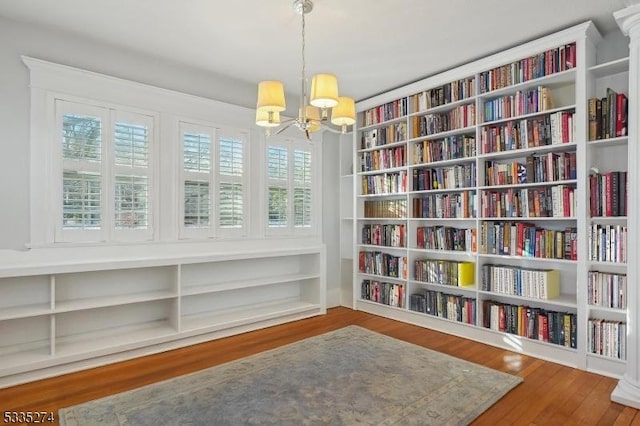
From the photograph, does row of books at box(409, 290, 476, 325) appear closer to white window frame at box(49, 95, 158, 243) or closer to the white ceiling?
the white ceiling

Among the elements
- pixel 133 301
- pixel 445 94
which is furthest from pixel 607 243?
pixel 133 301

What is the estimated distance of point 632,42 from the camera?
2.50 meters

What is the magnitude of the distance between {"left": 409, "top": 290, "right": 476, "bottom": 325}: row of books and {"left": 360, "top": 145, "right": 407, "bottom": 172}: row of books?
1.56 m

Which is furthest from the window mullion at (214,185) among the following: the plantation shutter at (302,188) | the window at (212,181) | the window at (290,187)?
the plantation shutter at (302,188)

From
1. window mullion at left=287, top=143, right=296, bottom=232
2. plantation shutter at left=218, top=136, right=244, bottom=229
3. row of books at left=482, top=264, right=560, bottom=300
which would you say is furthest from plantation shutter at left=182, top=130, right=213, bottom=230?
row of books at left=482, top=264, right=560, bottom=300

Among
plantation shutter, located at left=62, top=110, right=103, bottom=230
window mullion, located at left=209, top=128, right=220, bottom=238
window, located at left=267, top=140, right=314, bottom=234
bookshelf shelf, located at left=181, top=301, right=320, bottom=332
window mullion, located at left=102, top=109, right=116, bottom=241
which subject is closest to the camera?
plantation shutter, located at left=62, top=110, right=103, bottom=230

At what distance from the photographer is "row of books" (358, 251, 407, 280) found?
175 inches

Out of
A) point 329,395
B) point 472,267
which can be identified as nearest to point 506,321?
point 472,267

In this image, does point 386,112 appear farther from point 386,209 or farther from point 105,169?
point 105,169

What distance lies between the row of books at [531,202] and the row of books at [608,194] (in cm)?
14

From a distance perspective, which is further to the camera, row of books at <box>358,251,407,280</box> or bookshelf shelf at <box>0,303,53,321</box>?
row of books at <box>358,251,407,280</box>

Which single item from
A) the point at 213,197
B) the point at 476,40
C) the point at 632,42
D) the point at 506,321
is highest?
the point at 476,40

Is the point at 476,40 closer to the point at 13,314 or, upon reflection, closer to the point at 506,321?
the point at 506,321

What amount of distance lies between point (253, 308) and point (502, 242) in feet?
9.16
